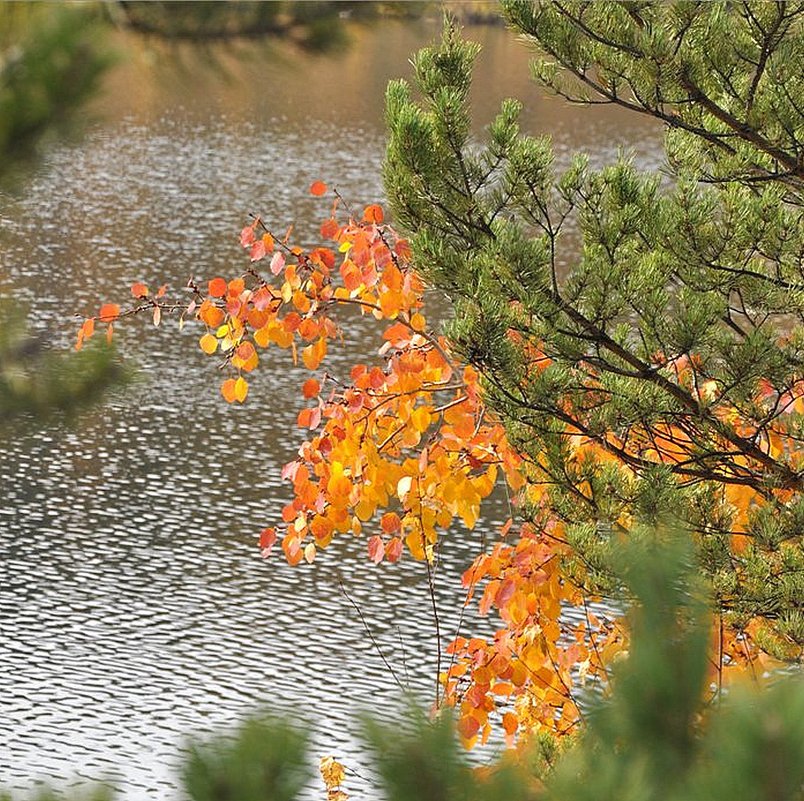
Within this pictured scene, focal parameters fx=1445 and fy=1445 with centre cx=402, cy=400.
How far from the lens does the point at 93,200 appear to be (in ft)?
82.0

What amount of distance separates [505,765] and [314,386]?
13.8 feet

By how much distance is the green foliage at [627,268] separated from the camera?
4.00 meters

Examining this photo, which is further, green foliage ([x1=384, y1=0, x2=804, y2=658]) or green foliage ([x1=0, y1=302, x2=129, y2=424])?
green foliage ([x1=384, y1=0, x2=804, y2=658])

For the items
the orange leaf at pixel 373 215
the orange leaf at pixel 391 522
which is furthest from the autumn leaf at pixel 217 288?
the orange leaf at pixel 391 522

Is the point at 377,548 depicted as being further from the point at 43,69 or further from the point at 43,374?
the point at 43,69

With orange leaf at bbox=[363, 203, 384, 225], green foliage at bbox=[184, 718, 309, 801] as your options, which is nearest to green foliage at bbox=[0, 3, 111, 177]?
green foliage at bbox=[184, 718, 309, 801]

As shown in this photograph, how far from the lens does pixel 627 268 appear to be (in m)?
4.02

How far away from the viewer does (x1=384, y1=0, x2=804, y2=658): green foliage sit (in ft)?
13.1

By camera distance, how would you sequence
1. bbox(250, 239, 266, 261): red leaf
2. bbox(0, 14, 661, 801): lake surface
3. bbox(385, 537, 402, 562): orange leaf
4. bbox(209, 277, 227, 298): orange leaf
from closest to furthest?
bbox(385, 537, 402, 562): orange leaf
bbox(250, 239, 266, 261): red leaf
bbox(209, 277, 227, 298): orange leaf
bbox(0, 14, 661, 801): lake surface

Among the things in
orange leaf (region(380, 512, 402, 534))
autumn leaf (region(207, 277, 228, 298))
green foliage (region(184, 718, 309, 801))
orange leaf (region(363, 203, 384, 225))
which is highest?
orange leaf (region(363, 203, 384, 225))

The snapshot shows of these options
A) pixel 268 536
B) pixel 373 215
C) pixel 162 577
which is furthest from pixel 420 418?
pixel 162 577

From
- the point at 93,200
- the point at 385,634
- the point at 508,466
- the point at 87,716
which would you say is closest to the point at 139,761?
the point at 87,716

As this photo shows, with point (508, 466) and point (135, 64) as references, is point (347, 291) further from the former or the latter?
point (135, 64)

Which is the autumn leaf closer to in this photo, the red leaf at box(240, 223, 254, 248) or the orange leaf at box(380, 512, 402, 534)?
the red leaf at box(240, 223, 254, 248)
